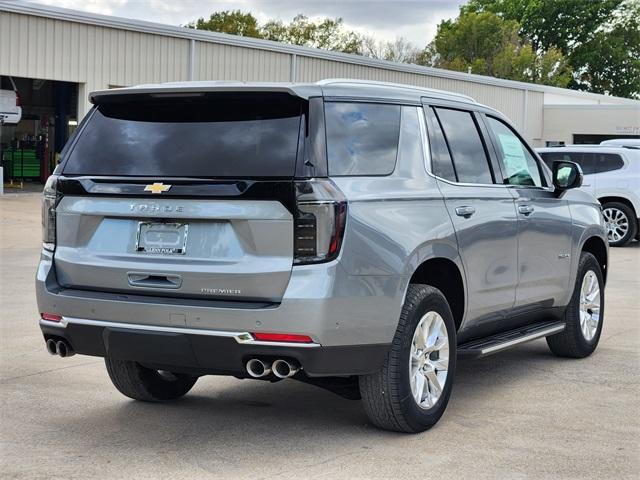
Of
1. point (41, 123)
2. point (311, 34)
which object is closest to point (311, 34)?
point (311, 34)

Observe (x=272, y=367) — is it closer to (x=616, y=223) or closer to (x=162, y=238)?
(x=162, y=238)

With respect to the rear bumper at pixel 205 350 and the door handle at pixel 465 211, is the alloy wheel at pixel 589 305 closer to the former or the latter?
the door handle at pixel 465 211

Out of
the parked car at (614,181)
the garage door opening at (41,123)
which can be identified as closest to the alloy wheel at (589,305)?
the parked car at (614,181)

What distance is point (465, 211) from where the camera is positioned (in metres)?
5.97

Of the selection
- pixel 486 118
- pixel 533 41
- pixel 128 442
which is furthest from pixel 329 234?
pixel 533 41

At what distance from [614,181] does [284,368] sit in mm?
14946

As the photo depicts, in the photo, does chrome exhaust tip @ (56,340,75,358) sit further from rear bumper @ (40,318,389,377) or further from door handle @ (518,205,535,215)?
door handle @ (518,205,535,215)

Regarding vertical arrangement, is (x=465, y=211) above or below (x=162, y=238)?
above

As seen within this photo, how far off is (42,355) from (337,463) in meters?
3.39

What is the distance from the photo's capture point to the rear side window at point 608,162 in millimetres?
18750

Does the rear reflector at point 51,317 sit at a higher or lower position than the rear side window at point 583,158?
lower

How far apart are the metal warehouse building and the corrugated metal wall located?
1.0 inches

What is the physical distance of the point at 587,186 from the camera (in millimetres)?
18656

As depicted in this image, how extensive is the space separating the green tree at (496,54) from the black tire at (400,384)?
227 feet
